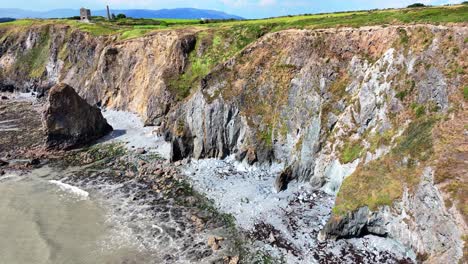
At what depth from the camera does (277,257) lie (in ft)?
101

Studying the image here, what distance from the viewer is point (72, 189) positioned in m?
44.5

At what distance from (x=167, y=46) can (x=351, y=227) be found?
54.3 m

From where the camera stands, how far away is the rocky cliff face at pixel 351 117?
29438mm

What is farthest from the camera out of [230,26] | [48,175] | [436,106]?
[230,26]

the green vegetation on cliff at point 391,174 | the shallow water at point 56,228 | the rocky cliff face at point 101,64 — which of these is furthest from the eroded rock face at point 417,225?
the rocky cliff face at point 101,64

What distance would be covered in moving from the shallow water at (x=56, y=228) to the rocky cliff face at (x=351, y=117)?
1573 centimetres

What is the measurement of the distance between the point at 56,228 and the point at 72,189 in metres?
9.34

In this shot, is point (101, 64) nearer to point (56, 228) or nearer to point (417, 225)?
point (56, 228)

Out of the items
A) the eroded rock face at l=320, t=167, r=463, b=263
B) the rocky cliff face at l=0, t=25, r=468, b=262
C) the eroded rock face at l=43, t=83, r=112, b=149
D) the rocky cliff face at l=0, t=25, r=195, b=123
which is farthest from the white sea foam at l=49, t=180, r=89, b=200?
the eroded rock face at l=320, t=167, r=463, b=263

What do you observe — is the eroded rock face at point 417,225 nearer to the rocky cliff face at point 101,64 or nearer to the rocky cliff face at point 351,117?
the rocky cliff face at point 351,117

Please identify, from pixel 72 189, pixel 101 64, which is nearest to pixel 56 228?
pixel 72 189

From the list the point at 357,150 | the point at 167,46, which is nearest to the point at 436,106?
the point at 357,150

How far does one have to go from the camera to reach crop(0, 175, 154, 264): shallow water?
3145 centimetres

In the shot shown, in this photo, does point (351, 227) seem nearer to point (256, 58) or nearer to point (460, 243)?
point (460, 243)
